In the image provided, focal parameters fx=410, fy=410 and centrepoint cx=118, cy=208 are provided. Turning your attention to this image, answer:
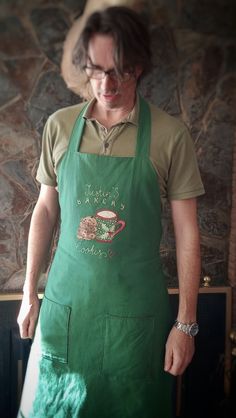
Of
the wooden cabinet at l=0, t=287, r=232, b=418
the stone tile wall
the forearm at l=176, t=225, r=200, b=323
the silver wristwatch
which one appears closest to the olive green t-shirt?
the forearm at l=176, t=225, r=200, b=323

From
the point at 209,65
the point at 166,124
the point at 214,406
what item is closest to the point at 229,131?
the point at 209,65

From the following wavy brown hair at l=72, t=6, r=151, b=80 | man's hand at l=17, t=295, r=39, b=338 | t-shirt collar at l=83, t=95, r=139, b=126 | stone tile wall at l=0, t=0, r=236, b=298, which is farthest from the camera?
stone tile wall at l=0, t=0, r=236, b=298

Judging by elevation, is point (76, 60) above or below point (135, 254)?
above

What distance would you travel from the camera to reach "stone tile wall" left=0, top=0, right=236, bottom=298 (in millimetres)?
1411

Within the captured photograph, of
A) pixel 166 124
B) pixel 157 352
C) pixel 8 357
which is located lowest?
pixel 8 357

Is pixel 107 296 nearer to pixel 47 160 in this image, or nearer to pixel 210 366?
pixel 47 160

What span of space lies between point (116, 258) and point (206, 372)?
2.94 feet

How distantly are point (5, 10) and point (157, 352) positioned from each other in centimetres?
119

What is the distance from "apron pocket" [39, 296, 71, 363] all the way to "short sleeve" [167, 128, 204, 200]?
0.41m

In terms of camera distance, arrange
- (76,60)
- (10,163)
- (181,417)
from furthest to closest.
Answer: (181,417) → (10,163) → (76,60)

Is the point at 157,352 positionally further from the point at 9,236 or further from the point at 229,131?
the point at 229,131

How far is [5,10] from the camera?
1377 mm

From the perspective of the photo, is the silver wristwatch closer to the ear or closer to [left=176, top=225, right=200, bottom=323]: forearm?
[left=176, top=225, right=200, bottom=323]: forearm

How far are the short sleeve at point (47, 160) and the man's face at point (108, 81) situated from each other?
0.51 ft
